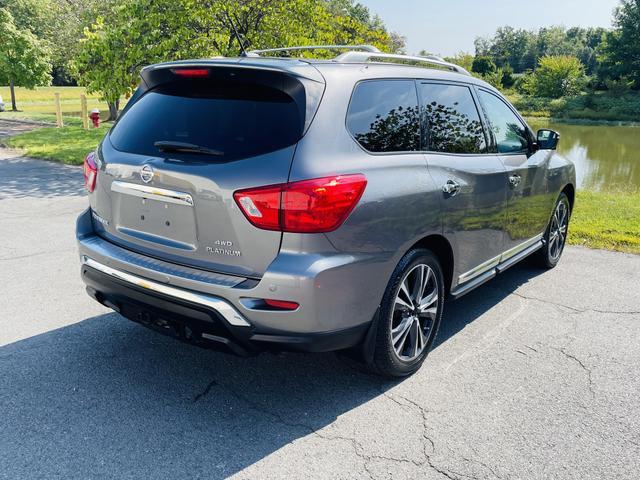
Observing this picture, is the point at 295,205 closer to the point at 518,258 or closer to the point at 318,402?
the point at 318,402

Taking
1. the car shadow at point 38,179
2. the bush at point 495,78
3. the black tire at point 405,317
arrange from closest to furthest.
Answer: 1. the black tire at point 405,317
2. the car shadow at point 38,179
3. the bush at point 495,78

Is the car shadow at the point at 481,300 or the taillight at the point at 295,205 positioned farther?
the car shadow at the point at 481,300

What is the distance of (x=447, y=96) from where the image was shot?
385cm

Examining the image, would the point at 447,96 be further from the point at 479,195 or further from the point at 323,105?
the point at 323,105

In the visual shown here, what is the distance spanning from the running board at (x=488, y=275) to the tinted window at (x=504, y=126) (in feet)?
2.97

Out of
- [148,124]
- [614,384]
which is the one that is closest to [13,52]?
[148,124]

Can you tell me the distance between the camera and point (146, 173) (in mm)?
2965

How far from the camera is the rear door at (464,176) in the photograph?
3529mm

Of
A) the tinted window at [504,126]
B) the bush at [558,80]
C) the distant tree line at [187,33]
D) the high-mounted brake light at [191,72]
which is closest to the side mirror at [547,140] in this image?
the tinted window at [504,126]

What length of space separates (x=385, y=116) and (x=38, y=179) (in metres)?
8.48

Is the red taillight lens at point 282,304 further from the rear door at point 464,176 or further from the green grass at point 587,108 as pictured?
the green grass at point 587,108

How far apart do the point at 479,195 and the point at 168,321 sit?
225 centimetres

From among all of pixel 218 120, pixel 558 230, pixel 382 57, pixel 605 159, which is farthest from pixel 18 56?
Result: pixel 218 120

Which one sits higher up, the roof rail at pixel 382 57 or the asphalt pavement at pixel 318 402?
the roof rail at pixel 382 57
